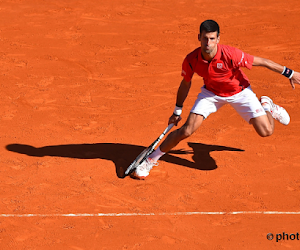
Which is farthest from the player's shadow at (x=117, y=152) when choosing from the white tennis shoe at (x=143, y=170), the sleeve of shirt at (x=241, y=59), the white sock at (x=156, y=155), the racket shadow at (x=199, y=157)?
the sleeve of shirt at (x=241, y=59)

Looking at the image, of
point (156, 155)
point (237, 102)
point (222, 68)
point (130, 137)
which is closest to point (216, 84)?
point (222, 68)

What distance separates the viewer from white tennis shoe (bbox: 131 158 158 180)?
7.62 metres

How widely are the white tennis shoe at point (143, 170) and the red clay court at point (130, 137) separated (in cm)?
11

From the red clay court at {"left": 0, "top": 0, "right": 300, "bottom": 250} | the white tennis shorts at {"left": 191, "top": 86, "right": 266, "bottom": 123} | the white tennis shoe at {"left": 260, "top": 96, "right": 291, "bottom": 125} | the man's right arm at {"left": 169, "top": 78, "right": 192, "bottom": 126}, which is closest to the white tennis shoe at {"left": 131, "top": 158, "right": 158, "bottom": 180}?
the red clay court at {"left": 0, "top": 0, "right": 300, "bottom": 250}

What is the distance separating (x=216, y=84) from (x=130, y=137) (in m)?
2.19

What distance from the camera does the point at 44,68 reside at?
10852mm

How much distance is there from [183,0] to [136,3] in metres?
1.39

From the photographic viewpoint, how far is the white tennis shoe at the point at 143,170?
7.62 m

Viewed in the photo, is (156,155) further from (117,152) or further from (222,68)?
(222,68)

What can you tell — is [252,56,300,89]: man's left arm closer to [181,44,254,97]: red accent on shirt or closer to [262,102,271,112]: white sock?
[181,44,254,97]: red accent on shirt

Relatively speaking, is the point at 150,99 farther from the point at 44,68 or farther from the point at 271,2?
the point at 271,2

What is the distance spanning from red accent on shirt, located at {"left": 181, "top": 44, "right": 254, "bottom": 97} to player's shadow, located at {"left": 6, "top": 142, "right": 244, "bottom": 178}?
1.33 meters

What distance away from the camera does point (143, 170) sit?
7.63 meters

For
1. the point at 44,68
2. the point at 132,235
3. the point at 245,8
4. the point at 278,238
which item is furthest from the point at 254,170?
the point at 245,8
